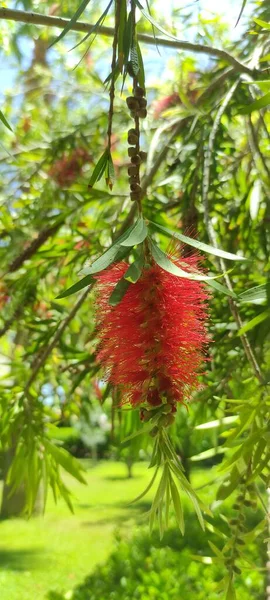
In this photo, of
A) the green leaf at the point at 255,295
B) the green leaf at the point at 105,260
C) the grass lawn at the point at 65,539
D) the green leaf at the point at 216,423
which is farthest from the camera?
the grass lawn at the point at 65,539

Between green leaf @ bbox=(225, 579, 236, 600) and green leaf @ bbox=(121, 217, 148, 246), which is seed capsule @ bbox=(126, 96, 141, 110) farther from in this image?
green leaf @ bbox=(225, 579, 236, 600)

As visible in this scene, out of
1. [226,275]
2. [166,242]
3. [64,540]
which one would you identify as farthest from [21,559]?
[226,275]

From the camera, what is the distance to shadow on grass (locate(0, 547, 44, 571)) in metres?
1.91

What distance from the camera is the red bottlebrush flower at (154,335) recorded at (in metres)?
0.30

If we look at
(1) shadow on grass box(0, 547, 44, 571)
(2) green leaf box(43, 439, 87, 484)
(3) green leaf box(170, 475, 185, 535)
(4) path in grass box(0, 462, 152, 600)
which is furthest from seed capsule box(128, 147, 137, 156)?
(1) shadow on grass box(0, 547, 44, 571)

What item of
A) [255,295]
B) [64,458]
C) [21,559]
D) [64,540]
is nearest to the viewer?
[255,295]

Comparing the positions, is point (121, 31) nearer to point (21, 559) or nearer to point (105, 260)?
point (105, 260)

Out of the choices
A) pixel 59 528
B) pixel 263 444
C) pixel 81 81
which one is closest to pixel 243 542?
pixel 263 444

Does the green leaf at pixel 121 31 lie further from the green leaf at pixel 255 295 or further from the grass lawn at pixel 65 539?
the grass lawn at pixel 65 539

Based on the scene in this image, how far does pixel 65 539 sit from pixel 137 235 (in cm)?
199

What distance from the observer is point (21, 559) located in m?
1.98

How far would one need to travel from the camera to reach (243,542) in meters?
0.46

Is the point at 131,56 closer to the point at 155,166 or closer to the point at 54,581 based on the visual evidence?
the point at 155,166

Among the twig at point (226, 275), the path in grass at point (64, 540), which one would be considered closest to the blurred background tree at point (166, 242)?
the twig at point (226, 275)
